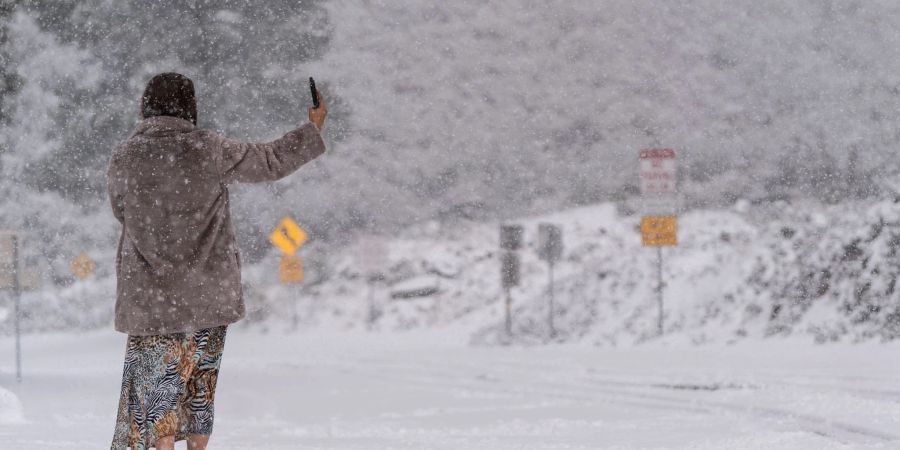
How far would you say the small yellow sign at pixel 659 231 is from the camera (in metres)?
20.3

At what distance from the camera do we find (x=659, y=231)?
2041cm

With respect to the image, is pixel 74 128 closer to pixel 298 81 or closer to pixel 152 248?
pixel 298 81

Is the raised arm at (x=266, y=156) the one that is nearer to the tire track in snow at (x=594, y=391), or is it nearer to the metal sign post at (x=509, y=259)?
the tire track in snow at (x=594, y=391)

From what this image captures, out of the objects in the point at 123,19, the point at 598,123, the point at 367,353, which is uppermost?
the point at 123,19

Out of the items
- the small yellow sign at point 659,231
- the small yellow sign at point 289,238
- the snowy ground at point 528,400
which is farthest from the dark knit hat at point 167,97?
the small yellow sign at point 289,238

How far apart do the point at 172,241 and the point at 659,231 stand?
16539 mm

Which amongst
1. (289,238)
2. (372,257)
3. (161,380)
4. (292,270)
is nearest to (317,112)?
(161,380)

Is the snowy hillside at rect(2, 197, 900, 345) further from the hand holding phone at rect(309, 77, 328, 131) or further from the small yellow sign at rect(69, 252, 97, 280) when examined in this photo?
the hand holding phone at rect(309, 77, 328, 131)

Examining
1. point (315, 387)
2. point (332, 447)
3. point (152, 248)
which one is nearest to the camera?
point (152, 248)

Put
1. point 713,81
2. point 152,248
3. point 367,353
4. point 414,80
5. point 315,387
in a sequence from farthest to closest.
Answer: point 414,80
point 713,81
point 367,353
point 315,387
point 152,248

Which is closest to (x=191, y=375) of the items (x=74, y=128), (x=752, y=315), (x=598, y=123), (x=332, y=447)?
(x=332, y=447)

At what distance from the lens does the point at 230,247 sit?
462 cm

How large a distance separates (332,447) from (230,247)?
134 inches

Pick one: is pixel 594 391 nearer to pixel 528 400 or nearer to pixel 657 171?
pixel 528 400
